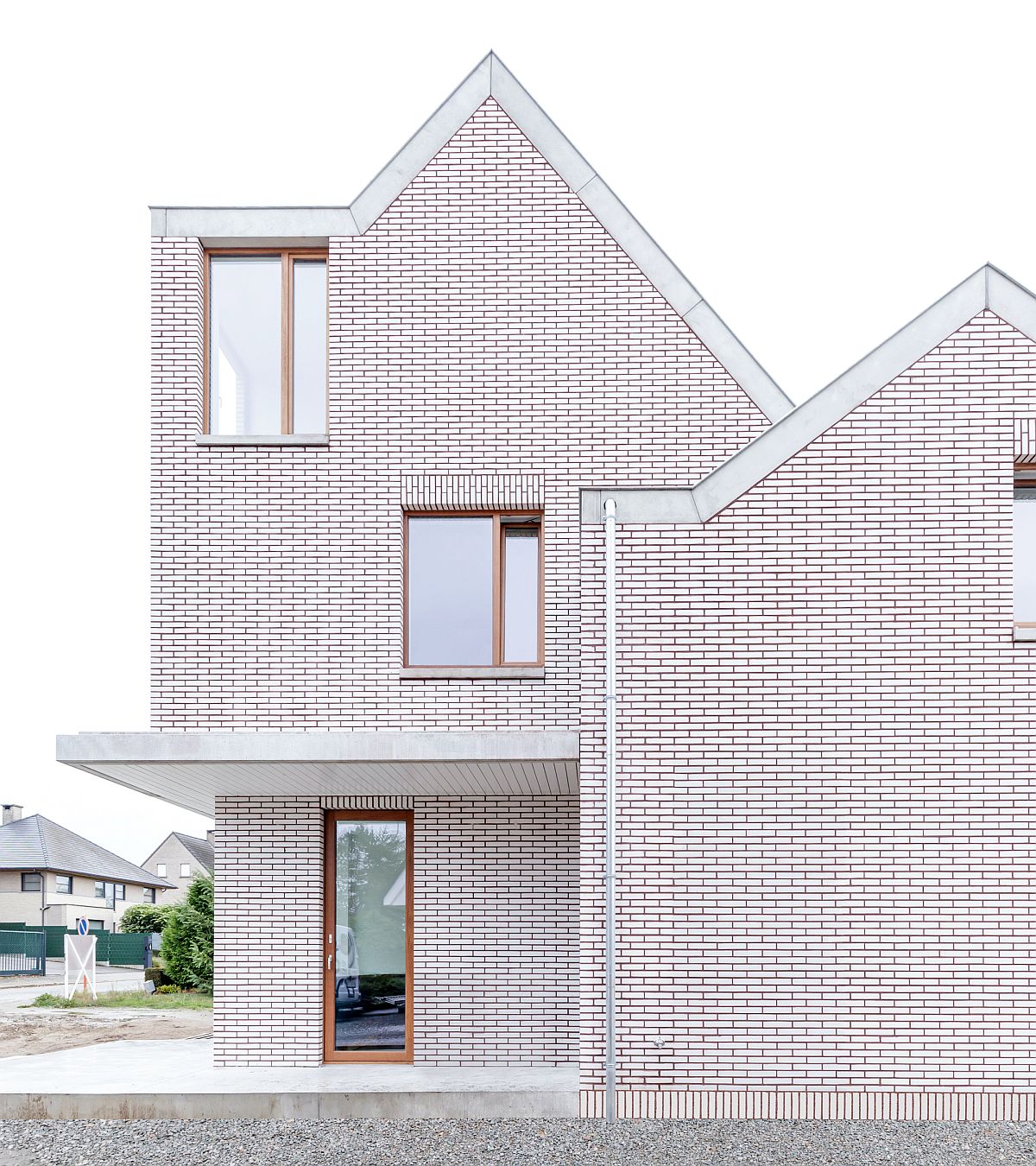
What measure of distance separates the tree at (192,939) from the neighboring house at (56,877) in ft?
95.5

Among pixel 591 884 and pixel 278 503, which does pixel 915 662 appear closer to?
pixel 591 884

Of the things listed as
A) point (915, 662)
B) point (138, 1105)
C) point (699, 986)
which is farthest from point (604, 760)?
point (138, 1105)

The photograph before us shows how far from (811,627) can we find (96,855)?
54.1 m

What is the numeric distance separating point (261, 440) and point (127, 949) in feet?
101

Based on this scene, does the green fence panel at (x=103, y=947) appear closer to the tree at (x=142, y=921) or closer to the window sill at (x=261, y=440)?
the tree at (x=142, y=921)

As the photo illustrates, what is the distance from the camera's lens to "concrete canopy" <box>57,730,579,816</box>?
404 inches

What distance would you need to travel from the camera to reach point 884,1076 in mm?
9594

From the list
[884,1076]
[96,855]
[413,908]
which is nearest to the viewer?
[884,1076]

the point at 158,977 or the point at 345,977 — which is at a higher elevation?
the point at 345,977

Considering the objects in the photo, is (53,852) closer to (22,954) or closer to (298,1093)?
(22,954)

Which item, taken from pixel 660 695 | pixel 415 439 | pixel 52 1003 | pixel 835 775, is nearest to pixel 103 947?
pixel 52 1003

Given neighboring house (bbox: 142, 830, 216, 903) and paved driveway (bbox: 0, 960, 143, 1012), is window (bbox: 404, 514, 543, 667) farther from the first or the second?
neighboring house (bbox: 142, 830, 216, 903)

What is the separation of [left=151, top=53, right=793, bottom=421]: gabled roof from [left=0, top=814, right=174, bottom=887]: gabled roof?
4353 cm

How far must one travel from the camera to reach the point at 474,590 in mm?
12367
